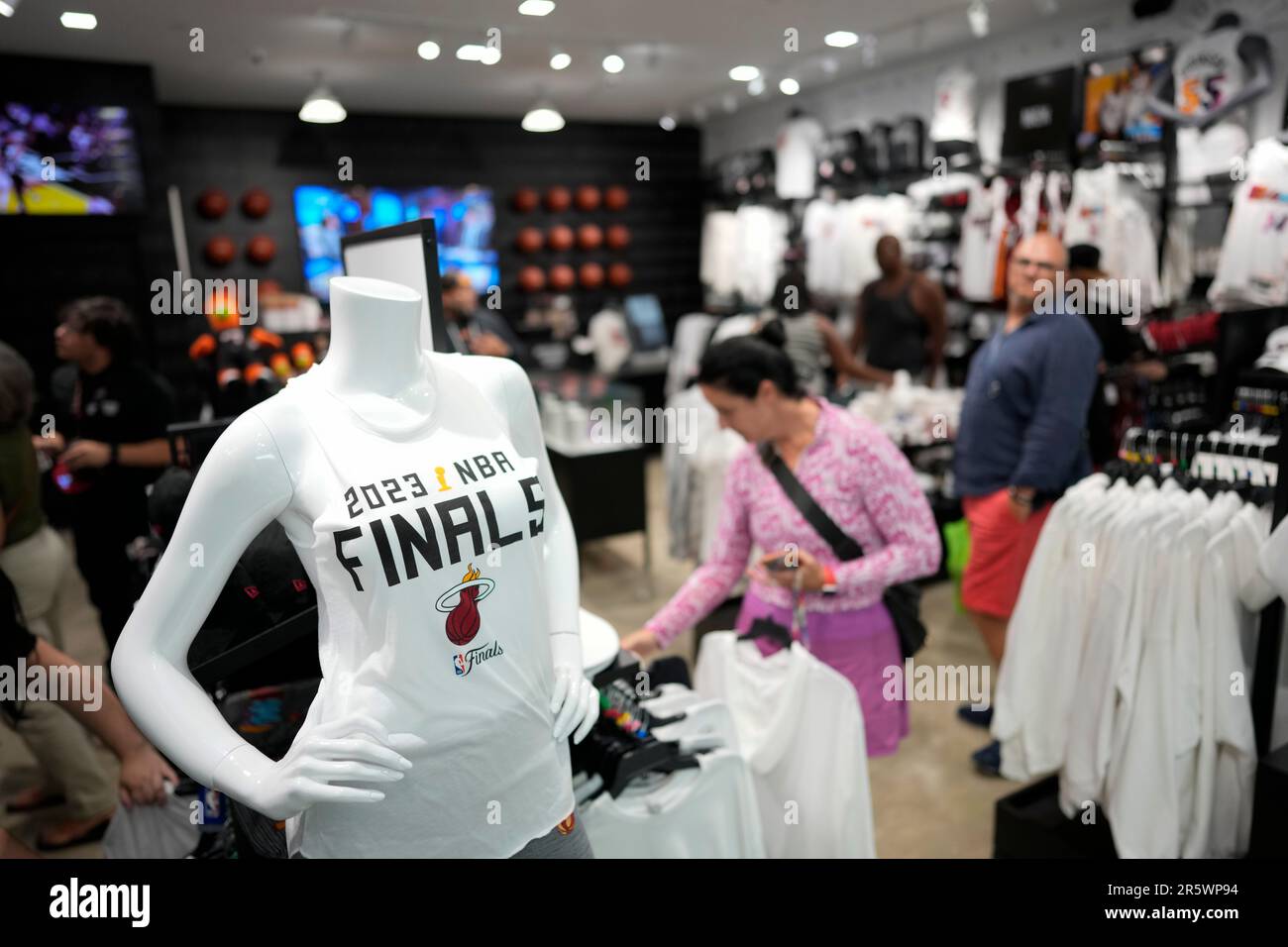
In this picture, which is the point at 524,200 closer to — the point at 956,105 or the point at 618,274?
the point at 618,274

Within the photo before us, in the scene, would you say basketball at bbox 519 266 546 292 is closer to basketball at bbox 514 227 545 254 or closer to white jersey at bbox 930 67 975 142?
basketball at bbox 514 227 545 254

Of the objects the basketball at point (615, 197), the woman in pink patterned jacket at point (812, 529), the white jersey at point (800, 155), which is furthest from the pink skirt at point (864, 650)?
the basketball at point (615, 197)

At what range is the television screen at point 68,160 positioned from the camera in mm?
4789

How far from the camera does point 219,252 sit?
698cm

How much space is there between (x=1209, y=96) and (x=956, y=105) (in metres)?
1.68

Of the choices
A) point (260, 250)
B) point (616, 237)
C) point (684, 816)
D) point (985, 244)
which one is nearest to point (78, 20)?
point (684, 816)

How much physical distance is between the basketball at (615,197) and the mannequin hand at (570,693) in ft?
25.2

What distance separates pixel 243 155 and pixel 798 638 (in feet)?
22.8

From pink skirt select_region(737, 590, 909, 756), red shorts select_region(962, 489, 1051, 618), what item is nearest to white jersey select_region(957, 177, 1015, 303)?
red shorts select_region(962, 489, 1051, 618)

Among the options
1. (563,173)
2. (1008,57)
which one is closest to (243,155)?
(563,173)

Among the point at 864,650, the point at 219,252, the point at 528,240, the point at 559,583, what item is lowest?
A: the point at 864,650

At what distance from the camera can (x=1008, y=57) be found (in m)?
5.60

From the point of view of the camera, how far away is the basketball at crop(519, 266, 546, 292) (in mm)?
8211
